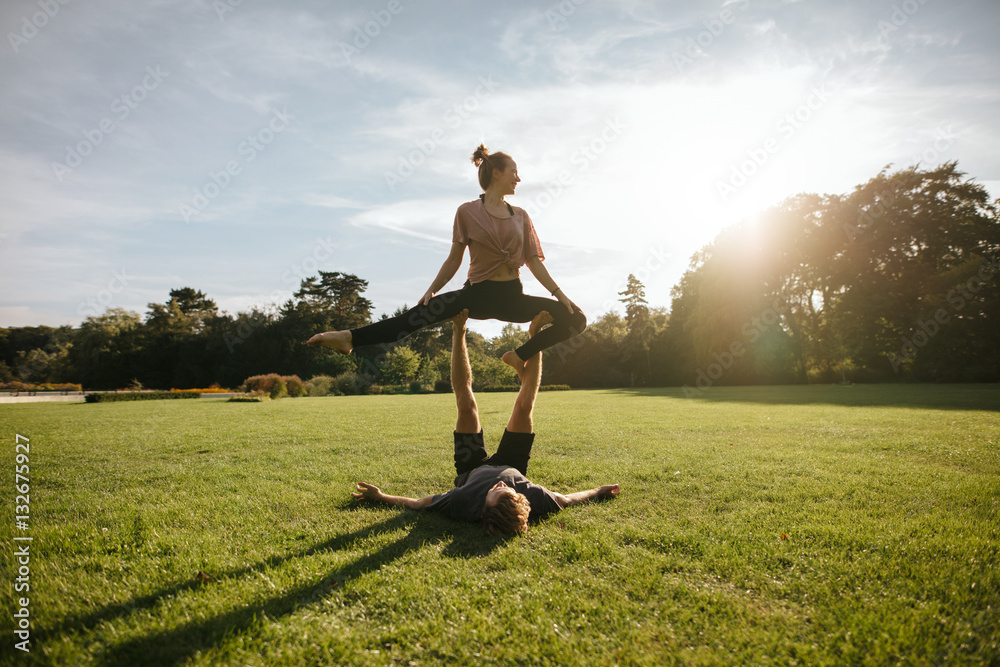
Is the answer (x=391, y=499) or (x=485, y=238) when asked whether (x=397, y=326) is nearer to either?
(x=485, y=238)

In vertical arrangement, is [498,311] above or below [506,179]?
below

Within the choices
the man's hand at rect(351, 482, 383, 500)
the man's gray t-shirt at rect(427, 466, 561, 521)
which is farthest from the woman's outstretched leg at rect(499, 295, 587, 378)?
the man's hand at rect(351, 482, 383, 500)

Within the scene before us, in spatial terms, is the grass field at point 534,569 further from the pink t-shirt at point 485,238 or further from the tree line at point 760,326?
the tree line at point 760,326

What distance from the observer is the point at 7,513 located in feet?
12.0

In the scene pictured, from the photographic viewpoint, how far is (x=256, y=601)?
2.15 meters

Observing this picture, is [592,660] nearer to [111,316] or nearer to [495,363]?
[495,363]

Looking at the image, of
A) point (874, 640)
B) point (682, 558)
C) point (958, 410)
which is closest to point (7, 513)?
point (682, 558)

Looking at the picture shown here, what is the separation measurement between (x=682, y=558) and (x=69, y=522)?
4.25m

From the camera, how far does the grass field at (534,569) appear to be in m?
1.77

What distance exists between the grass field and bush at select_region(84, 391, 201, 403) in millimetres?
23039

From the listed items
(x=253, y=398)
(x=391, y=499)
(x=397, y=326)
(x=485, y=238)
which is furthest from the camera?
(x=253, y=398)

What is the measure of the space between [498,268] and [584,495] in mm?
2063

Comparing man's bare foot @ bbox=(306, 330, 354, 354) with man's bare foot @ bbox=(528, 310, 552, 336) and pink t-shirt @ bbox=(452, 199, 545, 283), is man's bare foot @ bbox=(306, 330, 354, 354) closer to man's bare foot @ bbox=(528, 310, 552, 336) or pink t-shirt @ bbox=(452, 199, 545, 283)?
pink t-shirt @ bbox=(452, 199, 545, 283)

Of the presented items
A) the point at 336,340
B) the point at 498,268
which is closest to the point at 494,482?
the point at 336,340
